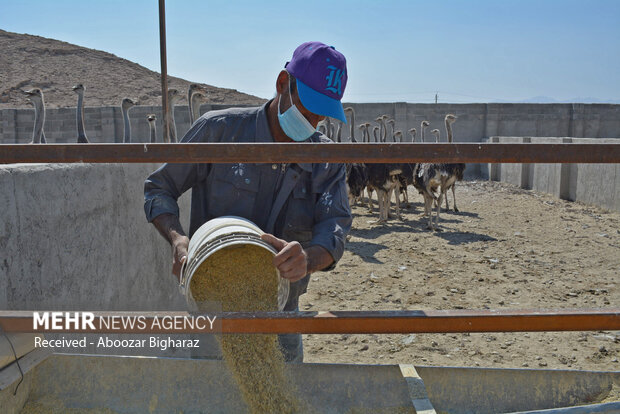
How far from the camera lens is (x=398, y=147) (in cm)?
202

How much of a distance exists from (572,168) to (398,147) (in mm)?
11857

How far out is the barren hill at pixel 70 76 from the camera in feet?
121

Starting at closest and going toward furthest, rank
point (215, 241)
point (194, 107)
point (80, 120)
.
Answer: point (215, 241)
point (194, 107)
point (80, 120)

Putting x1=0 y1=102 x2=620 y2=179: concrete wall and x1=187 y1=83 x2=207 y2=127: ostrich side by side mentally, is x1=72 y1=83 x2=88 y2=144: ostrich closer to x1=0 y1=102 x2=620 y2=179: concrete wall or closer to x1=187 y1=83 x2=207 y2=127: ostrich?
x1=187 y1=83 x2=207 y2=127: ostrich

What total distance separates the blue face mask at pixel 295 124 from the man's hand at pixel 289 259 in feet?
2.14

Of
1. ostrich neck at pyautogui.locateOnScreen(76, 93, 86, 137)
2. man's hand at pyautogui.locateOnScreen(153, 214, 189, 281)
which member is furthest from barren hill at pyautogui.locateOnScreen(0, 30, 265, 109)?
man's hand at pyautogui.locateOnScreen(153, 214, 189, 281)

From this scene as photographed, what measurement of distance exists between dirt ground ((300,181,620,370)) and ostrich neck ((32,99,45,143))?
19.4 feet

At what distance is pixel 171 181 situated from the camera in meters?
2.65

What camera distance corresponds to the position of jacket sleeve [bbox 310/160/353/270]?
2.54m

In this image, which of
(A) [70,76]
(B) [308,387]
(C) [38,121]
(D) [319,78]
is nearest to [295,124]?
(D) [319,78]

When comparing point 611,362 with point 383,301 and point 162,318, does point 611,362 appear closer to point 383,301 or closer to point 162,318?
point 383,301

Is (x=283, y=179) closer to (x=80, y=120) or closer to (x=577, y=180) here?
(x=80, y=120)

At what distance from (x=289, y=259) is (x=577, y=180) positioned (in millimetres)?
11532

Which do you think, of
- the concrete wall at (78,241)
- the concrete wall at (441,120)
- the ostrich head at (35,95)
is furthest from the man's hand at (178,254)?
the concrete wall at (441,120)
